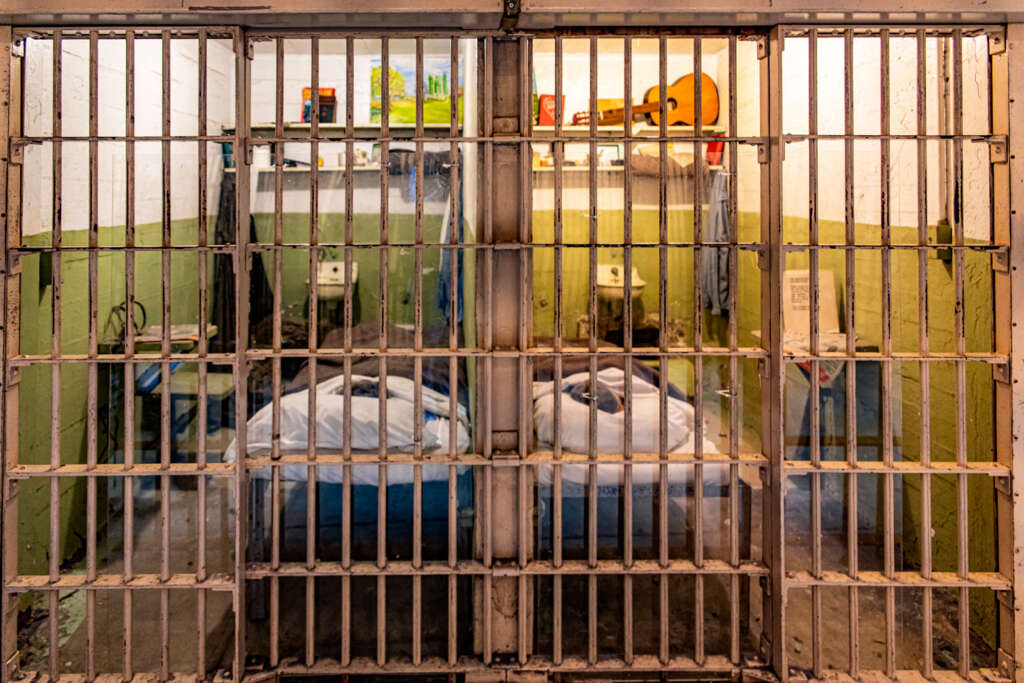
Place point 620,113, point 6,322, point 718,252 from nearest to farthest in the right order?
point 6,322
point 718,252
point 620,113

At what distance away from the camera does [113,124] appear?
360 centimetres

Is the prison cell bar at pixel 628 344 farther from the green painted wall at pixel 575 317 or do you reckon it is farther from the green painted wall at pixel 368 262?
the green painted wall at pixel 368 262

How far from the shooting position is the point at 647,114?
4793mm

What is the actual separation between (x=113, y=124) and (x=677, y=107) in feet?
11.4

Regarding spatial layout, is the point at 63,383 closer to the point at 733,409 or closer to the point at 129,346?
the point at 129,346

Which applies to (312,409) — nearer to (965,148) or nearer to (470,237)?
(470,237)

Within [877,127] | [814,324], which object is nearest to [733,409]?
[814,324]

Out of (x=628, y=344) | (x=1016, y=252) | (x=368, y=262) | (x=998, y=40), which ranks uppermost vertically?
(x=998, y=40)

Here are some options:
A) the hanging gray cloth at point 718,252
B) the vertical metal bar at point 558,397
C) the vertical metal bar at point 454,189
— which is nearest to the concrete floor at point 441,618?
the vertical metal bar at point 558,397

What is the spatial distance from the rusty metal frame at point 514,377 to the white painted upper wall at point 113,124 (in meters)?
0.85

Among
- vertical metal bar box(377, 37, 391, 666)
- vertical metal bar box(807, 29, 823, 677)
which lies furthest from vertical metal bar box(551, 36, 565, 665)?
A: vertical metal bar box(807, 29, 823, 677)

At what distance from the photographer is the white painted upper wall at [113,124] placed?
9.87 feet

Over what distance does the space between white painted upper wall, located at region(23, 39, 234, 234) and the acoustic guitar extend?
2399 millimetres

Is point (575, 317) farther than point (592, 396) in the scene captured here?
Yes
